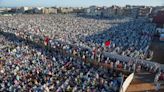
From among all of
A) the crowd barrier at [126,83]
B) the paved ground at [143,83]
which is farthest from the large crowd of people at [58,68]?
the paved ground at [143,83]

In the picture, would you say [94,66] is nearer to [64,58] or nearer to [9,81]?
[64,58]

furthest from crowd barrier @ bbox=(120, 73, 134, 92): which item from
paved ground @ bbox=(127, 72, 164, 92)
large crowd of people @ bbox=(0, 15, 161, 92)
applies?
large crowd of people @ bbox=(0, 15, 161, 92)

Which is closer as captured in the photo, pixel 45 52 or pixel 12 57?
pixel 12 57

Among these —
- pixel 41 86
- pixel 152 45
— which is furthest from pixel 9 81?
pixel 152 45

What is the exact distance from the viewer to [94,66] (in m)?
22.5

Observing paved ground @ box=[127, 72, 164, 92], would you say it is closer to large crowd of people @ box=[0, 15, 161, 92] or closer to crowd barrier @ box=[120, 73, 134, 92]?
crowd barrier @ box=[120, 73, 134, 92]

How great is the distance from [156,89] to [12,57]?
12.9 metres

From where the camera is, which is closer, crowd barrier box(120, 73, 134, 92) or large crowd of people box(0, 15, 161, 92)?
crowd barrier box(120, 73, 134, 92)

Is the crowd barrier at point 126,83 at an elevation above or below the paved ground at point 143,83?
above

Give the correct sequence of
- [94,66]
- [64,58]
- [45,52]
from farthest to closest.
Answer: [45,52] → [64,58] → [94,66]

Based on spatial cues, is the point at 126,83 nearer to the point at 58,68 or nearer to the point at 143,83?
the point at 143,83

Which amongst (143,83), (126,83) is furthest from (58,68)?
(143,83)

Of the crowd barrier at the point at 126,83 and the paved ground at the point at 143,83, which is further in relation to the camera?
the paved ground at the point at 143,83

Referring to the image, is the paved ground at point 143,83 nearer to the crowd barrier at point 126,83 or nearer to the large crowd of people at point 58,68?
the crowd barrier at point 126,83
